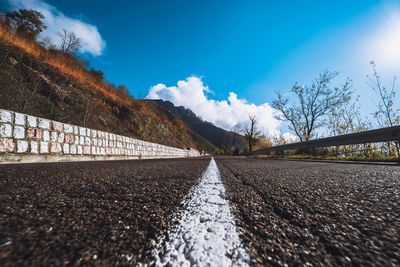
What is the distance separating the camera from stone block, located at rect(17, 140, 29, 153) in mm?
4438

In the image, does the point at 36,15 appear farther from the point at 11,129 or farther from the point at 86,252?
the point at 86,252

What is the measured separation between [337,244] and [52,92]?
14850 mm

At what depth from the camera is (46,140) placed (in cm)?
514

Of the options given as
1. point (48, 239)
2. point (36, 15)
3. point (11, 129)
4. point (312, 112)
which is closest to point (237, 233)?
point (48, 239)

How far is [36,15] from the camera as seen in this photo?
67.9 feet

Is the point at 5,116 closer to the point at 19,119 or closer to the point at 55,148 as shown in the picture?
the point at 19,119

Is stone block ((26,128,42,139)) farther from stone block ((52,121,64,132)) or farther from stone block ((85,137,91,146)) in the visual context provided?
A: stone block ((85,137,91,146))

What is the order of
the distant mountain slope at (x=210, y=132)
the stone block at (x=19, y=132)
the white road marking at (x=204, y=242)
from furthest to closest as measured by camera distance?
the distant mountain slope at (x=210, y=132), the stone block at (x=19, y=132), the white road marking at (x=204, y=242)

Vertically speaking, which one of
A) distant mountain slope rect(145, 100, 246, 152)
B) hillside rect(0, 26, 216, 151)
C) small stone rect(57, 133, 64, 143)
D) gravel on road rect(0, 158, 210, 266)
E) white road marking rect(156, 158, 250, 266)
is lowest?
white road marking rect(156, 158, 250, 266)

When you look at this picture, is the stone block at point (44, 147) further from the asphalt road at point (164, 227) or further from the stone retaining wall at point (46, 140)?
the asphalt road at point (164, 227)

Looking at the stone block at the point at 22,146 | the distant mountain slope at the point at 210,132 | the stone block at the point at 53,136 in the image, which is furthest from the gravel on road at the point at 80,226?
the distant mountain slope at the point at 210,132

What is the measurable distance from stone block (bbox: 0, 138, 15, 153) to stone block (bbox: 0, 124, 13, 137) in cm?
9

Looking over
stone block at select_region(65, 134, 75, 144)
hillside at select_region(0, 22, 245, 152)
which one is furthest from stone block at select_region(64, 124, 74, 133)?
hillside at select_region(0, 22, 245, 152)

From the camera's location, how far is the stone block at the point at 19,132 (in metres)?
4.36
